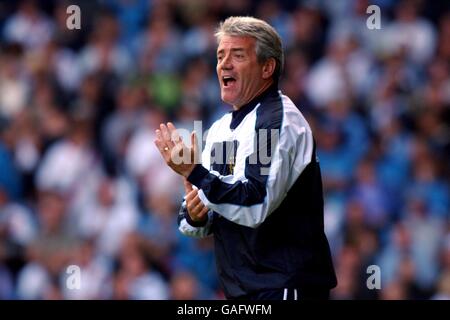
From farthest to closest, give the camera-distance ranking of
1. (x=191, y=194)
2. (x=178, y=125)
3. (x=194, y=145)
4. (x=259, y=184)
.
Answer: (x=178, y=125) < (x=191, y=194) < (x=194, y=145) < (x=259, y=184)

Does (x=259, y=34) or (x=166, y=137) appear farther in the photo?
(x=259, y=34)

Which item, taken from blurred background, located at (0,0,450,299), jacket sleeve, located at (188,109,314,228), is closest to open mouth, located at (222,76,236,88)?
jacket sleeve, located at (188,109,314,228)

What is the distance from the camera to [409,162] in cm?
995

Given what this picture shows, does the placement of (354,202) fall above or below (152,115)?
below

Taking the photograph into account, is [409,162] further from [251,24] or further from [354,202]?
[251,24]

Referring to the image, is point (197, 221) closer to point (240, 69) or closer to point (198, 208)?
point (198, 208)

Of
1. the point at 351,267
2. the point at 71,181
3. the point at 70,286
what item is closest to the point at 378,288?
the point at 351,267

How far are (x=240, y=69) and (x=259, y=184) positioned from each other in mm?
637

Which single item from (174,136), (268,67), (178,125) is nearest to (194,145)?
(174,136)

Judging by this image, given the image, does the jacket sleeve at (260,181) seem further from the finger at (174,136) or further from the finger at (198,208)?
the finger at (198,208)

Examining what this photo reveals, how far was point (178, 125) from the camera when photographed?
418 inches

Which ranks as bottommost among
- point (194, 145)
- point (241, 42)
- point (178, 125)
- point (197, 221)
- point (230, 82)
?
point (197, 221)
